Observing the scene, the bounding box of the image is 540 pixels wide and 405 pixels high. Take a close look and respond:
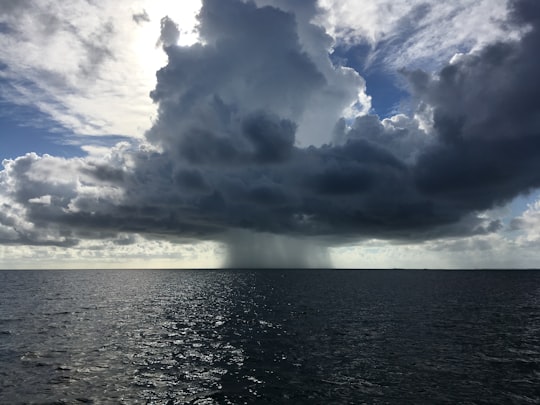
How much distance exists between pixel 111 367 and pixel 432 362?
3545cm

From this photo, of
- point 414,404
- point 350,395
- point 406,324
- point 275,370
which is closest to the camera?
point 414,404

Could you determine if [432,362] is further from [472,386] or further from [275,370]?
[275,370]

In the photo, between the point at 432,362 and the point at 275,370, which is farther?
the point at 432,362

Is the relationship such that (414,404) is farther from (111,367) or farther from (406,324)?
(406,324)

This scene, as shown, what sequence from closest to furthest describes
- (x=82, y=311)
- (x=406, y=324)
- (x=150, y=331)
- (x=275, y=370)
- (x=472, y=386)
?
(x=472, y=386) < (x=275, y=370) < (x=150, y=331) < (x=406, y=324) < (x=82, y=311)

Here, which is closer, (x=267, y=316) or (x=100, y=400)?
(x=100, y=400)

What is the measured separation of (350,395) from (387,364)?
1132 centimetres

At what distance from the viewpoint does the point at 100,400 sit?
3228 cm

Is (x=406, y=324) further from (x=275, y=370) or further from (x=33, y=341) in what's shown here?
(x=33, y=341)

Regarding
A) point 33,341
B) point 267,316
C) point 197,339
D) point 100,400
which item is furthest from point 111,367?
point 267,316

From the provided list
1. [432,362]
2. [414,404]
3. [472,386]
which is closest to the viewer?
[414,404]

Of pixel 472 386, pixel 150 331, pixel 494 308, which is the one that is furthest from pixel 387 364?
pixel 494 308

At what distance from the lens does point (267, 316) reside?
265 feet

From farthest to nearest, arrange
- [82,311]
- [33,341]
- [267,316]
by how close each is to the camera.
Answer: [82,311]
[267,316]
[33,341]
